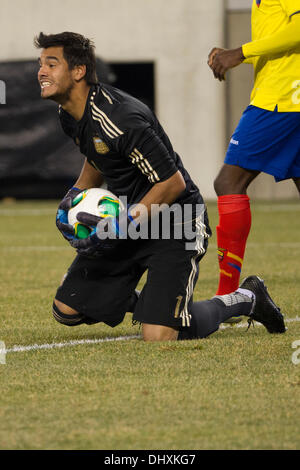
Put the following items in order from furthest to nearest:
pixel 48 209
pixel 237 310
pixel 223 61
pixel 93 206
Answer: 1. pixel 48 209
2. pixel 223 61
3. pixel 237 310
4. pixel 93 206

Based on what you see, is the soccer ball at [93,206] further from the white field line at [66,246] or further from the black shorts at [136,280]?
the white field line at [66,246]

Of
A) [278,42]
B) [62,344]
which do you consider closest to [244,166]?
[278,42]

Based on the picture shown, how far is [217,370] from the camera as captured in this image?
13.9 feet

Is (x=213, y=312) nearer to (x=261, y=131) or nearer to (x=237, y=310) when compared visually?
(x=237, y=310)

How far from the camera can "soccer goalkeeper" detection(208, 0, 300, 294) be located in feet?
18.3

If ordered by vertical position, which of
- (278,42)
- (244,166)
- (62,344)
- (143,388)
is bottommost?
(62,344)

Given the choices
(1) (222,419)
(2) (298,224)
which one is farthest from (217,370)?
(2) (298,224)

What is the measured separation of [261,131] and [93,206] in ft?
4.23

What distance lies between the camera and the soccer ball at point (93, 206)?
4793 mm

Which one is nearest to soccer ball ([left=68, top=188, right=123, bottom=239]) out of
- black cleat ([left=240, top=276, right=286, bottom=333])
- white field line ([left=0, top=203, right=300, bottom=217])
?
black cleat ([left=240, top=276, right=286, bottom=333])

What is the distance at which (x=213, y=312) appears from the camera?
5070 mm

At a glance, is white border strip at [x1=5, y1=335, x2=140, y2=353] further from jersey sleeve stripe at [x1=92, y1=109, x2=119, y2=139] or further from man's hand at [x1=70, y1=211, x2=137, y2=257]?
jersey sleeve stripe at [x1=92, y1=109, x2=119, y2=139]

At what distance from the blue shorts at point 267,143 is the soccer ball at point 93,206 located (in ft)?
3.34

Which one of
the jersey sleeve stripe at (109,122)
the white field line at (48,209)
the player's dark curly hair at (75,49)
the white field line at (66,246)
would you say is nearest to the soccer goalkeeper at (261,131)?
the player's dark curly hair at (75,49)
